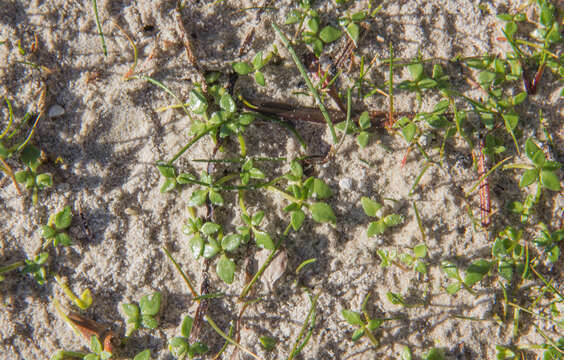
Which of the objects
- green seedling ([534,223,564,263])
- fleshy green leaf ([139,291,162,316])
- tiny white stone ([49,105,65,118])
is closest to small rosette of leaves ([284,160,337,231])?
fleshy green leaf ([139,291,162,316])

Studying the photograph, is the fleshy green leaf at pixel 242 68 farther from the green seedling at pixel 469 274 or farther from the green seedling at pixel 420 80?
the green seedling at pixel 469 274

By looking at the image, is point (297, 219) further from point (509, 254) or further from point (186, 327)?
point (509, 254)

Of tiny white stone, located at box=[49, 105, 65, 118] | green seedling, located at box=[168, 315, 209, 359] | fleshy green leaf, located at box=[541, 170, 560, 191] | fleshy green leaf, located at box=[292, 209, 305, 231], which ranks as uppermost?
tiny white stone, located at box=[49, 105, 65, 118]

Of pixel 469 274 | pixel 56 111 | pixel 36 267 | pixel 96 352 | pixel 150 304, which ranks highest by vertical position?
pixel 56 111

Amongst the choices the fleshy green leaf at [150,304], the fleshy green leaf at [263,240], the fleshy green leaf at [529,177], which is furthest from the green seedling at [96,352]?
the fleshy green leaf at [529,177]

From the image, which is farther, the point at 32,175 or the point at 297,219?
the point at 32,175

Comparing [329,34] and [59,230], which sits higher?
[329,34]

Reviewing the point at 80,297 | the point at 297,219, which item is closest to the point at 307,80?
the point at 297,219

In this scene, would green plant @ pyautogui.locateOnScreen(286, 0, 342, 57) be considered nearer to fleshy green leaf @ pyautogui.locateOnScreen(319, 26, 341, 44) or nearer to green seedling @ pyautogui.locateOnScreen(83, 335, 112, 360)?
fleshy green leaf @ pyautogui.locateOnScreen(319, 26, 341, 44)
